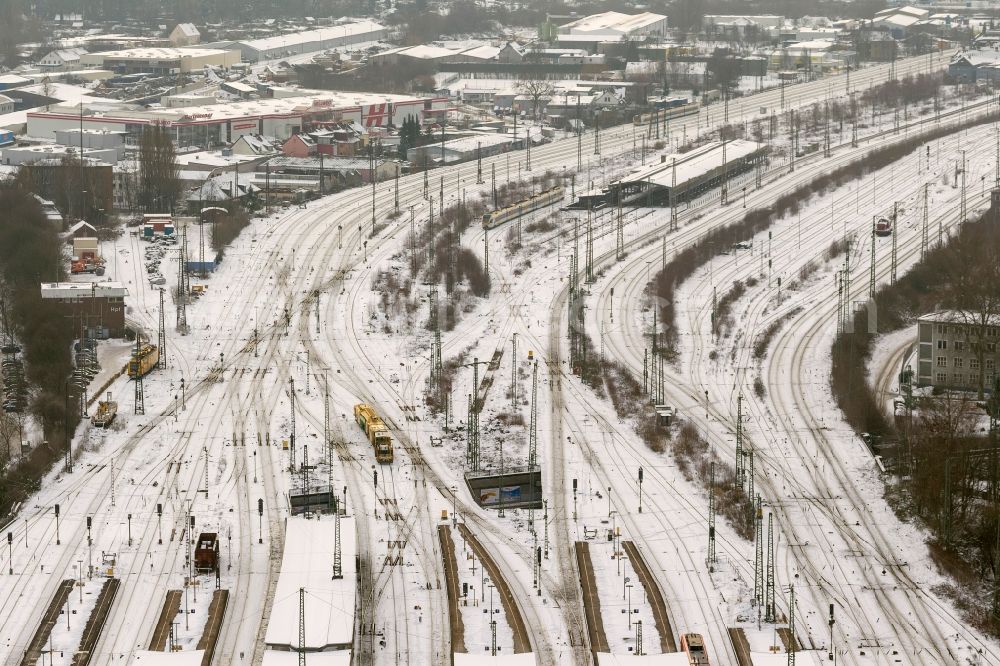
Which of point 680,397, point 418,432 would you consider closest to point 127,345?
point 418,432

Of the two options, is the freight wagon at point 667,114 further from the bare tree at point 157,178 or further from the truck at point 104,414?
the truck at point 104,414

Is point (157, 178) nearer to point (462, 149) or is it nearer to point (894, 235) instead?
point (462, 149)

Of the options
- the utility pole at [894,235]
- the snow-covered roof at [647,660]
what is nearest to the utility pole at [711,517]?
the snow-covered roof at [647,660]

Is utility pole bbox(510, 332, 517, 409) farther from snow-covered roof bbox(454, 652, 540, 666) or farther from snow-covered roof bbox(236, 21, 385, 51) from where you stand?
snow-covered roof bbox(236, 21, 385, 51)

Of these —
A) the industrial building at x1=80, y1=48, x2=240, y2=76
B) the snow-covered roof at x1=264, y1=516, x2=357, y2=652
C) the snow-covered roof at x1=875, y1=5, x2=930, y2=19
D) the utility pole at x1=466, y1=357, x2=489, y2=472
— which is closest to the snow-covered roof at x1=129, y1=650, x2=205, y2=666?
the snow-covered roof at x1=264, y1=516, x2=357, y2=652

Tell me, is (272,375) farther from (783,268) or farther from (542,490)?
(783,268)

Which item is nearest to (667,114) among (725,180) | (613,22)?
(725,180)
